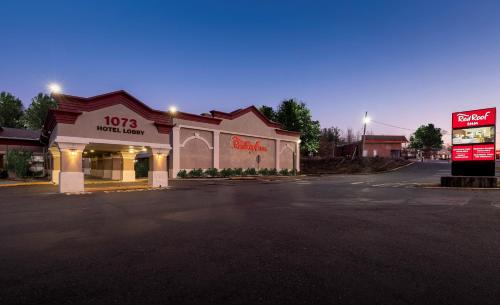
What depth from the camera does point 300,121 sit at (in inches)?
2124

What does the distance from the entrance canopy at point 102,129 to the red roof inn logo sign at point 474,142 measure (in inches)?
925

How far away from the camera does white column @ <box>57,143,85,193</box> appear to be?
1616cm

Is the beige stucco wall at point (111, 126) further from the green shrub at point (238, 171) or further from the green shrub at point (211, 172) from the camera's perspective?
the green shrub at point (238, 171)

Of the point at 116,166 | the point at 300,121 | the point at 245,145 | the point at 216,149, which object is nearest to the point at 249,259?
the point at 216,149

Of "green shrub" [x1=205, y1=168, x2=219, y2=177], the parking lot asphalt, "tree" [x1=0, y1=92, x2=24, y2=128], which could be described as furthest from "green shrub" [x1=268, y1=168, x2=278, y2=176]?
"tree" [x1=0, y1=92, x2=24, y2=128]

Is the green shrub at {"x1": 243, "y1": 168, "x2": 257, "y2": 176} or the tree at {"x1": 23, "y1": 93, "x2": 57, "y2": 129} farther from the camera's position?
the tree at {"x1": 23, "y1": 93, "x2": 57, "y2": 129}

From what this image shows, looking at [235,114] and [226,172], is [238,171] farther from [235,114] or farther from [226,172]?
[235,114]

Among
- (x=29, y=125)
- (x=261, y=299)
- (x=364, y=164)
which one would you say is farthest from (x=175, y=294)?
(x=29, y=125)

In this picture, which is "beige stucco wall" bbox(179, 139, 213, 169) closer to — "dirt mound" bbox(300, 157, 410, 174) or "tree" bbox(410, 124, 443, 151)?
"dirt mound" bbox(300, 157, 410, 174)

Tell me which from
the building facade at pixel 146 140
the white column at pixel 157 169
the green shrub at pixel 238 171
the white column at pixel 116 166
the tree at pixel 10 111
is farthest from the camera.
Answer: the tree at pixel 10 111

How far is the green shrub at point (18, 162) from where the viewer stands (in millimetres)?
27631

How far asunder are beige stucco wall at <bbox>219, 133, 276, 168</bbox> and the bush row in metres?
0.76

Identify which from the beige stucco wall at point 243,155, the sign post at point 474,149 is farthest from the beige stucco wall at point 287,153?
the sign post at point 474,149

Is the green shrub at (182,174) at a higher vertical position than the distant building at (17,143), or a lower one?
lower
